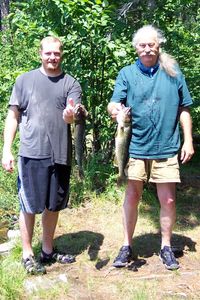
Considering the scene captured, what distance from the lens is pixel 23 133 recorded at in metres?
4.19

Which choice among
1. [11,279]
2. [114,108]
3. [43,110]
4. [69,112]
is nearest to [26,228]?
[11,279]

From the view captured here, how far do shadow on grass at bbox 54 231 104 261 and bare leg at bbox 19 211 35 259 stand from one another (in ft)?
2.08

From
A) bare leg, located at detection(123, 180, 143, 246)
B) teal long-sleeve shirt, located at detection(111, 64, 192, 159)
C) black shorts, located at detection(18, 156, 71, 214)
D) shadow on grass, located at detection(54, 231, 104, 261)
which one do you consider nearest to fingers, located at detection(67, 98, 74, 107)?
teal long-sleeve shirt, located at detection(111, 64, 192, 159)

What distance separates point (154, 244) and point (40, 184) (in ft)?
5.32

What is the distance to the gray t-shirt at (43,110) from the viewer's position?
4.10 m

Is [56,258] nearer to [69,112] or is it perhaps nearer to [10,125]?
[10,125]

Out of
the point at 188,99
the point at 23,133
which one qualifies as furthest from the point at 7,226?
the point at 188,99

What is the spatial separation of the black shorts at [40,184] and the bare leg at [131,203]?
628 mm

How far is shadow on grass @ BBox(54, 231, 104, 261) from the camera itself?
5.02 m

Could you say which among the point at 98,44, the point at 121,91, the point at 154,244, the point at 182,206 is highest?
the point at 98,44

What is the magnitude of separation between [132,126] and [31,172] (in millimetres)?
1013

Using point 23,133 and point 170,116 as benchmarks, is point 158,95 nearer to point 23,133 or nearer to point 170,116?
point 170,116

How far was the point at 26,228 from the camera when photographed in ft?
14.5

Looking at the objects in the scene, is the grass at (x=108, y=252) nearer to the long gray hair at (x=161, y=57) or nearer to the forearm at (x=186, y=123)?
the forearm at (x=186, y=123)
